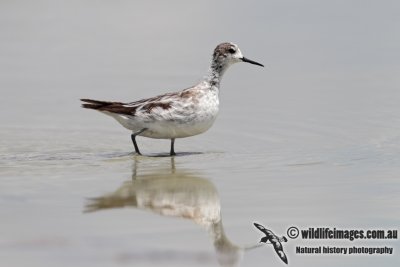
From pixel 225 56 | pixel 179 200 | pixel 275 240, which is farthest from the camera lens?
pixel 225 56

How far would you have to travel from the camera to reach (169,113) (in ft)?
42.0

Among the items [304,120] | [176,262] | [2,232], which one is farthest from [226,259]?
[304,120]

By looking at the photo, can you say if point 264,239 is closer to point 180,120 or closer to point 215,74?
point 180,120

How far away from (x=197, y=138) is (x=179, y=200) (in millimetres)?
4168

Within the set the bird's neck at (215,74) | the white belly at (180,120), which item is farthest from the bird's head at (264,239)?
the bird's neck at (215,74)

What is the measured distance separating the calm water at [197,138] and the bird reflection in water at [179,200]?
2cm

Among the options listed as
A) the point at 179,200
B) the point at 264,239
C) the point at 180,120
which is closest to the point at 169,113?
the point at 180,120

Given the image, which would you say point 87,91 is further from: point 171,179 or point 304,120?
point 171,179

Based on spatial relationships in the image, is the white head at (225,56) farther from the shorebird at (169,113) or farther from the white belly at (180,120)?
the white belly at (180,120)

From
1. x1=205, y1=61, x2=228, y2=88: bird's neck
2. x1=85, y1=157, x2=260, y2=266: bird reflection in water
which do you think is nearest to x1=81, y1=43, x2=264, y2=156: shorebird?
x1=205, y1=61, x2=228, y2=88: bird's neck

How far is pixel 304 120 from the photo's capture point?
45.4 ft

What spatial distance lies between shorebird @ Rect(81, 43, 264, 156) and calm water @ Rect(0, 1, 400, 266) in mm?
316

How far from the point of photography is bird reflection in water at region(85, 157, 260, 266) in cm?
836

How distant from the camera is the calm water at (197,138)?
8.41 meters
